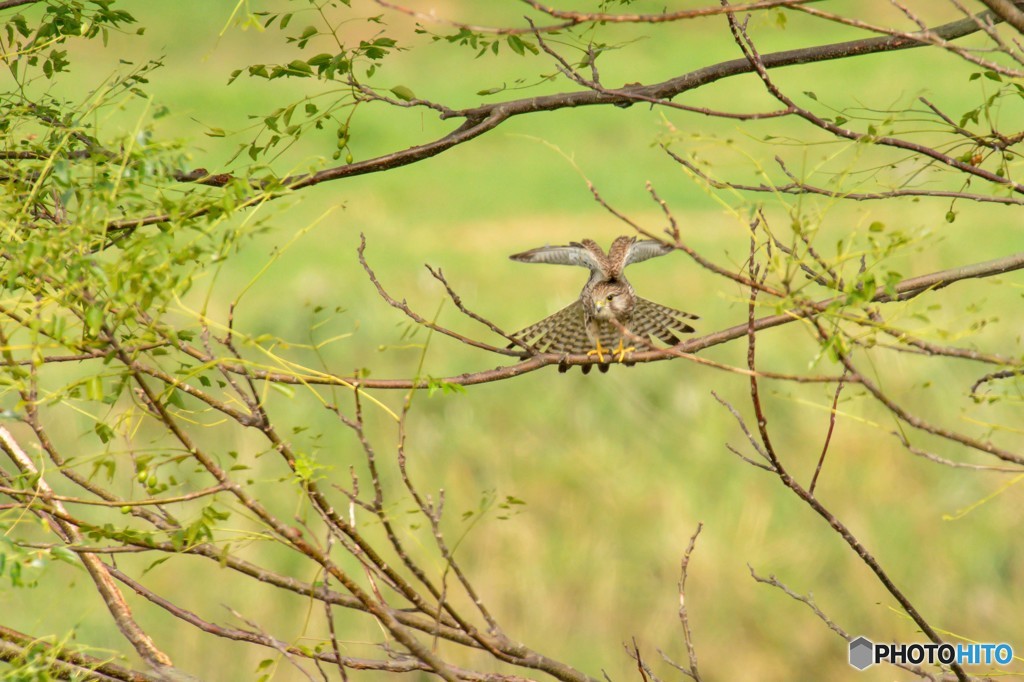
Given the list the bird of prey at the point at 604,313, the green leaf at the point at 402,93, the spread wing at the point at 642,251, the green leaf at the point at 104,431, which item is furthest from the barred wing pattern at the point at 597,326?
the green leaf at the point at 104,431

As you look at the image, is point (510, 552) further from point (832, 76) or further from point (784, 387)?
point (832, 76)

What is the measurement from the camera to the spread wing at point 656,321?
15.0ft

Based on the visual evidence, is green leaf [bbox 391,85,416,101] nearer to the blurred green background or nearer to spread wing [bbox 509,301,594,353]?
spread wing [bbox 509,301,594,353]

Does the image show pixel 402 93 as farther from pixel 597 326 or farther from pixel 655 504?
pixel 655 504

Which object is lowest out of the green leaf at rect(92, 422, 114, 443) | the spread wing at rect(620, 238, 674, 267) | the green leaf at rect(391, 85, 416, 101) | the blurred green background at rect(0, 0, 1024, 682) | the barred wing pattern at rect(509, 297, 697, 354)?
the green leaf at rect(92, 422, 114, 443)

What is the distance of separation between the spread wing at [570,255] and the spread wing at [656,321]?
25 centimetres

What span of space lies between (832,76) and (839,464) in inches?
709

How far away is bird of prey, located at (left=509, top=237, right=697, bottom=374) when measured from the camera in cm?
445

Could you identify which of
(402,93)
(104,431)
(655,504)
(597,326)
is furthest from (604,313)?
(655,504)

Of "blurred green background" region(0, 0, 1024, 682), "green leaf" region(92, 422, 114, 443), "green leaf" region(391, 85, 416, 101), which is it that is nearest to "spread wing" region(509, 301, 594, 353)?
"green leaf" region(391, 85, 416, 101)

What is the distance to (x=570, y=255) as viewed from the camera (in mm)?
4430

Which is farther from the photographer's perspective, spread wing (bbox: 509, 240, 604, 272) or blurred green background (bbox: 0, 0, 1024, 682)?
blurred green background (bbox: 0, 0, 1024, 682)

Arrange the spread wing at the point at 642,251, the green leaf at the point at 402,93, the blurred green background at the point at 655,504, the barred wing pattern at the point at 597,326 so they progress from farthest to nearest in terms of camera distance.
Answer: the blurred green background at the point at 655,504
the barred wing pattern at the point at 597,326
the spread wing at the point at 642,251
the green leaf at the point at 402,93

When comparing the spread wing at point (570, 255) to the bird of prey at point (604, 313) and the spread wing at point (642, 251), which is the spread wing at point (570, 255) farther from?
the spread wing at point (642, 251)
